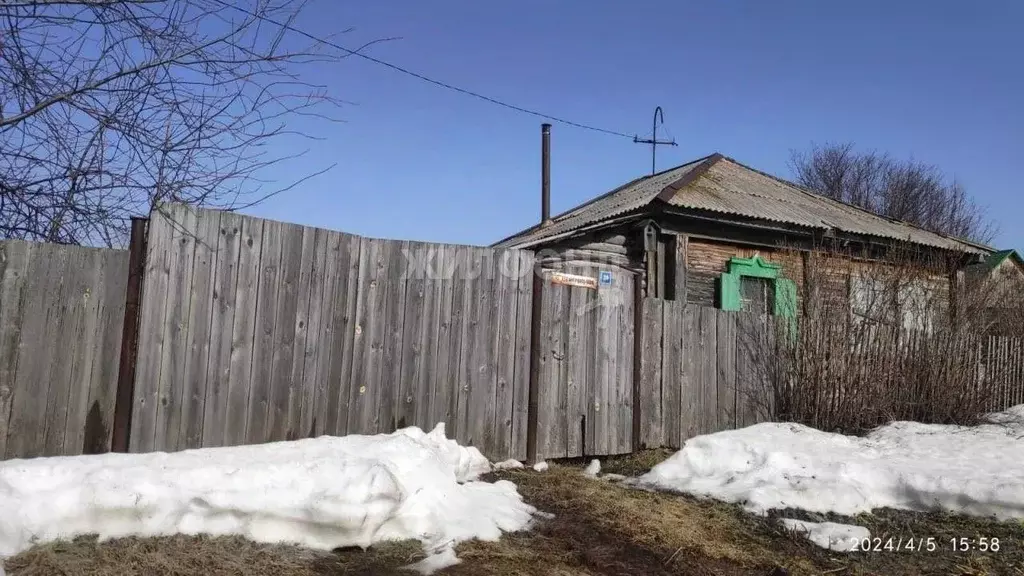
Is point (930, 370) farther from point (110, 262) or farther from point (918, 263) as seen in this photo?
point (110, 262)

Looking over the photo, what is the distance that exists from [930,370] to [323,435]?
7299 millimetres

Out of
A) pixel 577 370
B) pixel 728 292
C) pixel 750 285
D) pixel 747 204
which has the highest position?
pixel 747 204

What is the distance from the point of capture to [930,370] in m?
8.41

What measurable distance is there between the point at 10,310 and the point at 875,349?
8.17 m

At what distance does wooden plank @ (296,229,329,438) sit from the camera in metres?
4.84

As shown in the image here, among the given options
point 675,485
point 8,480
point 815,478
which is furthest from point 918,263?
point 8,480

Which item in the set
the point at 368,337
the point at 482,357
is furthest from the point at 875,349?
the point at 368,337

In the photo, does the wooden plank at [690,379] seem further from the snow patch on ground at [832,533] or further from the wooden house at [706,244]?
the wooden house at [706,244]

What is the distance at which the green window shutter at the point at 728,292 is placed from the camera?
11.1 m

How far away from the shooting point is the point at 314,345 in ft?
16.0

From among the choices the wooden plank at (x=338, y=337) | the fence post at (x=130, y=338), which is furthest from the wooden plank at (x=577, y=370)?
the fence post at (x=130, y=338)

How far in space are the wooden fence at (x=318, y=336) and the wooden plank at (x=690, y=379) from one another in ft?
6.41

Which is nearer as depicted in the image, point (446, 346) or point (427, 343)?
point (427, 343)

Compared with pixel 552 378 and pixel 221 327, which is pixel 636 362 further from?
pixel 221 327
